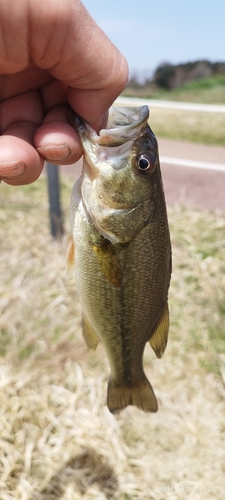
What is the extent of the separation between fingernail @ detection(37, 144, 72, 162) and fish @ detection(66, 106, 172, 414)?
5cm

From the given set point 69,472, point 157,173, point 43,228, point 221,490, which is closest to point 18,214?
point 43,228

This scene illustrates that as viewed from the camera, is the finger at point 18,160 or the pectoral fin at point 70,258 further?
the pectoral fin at point 70,258

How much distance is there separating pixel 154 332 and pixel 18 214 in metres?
2.90

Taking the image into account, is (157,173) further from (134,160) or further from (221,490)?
(221,490)

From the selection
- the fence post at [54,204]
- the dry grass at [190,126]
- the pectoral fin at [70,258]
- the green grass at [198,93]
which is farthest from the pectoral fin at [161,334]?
the green grass at [198,93]

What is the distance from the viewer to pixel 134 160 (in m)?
1.39

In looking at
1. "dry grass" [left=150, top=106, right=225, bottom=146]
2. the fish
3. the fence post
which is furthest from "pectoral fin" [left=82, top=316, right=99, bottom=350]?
"dry grass" [left=150, top=106, right=225, bottom=146]

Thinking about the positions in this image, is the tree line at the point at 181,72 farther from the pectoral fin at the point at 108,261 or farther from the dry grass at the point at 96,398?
the pectoral fin at the point at 108,261

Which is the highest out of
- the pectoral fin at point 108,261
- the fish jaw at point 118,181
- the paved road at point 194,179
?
the fish jaw at point 118,181

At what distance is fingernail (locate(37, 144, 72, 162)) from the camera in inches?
54.0

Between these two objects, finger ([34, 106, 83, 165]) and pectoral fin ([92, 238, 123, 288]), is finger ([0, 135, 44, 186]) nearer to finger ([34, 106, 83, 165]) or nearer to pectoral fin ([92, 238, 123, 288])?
finger ([34, 106, 83, 165])

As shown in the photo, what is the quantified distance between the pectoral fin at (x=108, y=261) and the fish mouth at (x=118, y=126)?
0.92 feet

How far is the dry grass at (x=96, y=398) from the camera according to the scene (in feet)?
7.64

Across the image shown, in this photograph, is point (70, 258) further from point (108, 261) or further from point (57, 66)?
point (57, 66)
